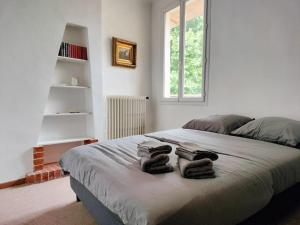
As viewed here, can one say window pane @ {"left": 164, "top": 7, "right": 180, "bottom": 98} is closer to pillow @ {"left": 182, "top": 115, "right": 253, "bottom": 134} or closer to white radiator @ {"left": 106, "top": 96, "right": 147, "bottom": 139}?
white radiator @ {"left": 106, "top": 96, "right": 147, "bottom": 139}

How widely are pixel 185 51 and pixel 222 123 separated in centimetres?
157

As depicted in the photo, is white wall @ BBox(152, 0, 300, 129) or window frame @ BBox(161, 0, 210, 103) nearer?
white wall @ BBox(152, 0, 300, 129)

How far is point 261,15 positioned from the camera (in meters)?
2.47

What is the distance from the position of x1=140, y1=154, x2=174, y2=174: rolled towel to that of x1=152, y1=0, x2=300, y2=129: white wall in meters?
1.78

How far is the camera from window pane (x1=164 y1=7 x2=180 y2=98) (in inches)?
144

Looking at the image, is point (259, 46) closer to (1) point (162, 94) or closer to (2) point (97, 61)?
(1) point (162, 94)

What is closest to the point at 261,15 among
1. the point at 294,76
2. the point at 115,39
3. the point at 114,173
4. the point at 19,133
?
the point at 294,76

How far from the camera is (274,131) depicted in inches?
77.5

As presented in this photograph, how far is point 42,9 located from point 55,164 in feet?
6.56

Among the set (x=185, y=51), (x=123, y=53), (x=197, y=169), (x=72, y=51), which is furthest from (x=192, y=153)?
(x=123, y=53)

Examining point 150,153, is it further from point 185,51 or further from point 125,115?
point 185,51

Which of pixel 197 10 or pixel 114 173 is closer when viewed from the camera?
pixel 114 173

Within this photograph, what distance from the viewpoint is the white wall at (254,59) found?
225 cm

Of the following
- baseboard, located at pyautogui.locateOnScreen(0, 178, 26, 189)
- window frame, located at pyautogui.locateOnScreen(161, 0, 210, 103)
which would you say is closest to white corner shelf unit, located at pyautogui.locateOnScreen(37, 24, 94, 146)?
baseboard, located at pyautogui.locateOnScreen(0, 178, 26, 189)
